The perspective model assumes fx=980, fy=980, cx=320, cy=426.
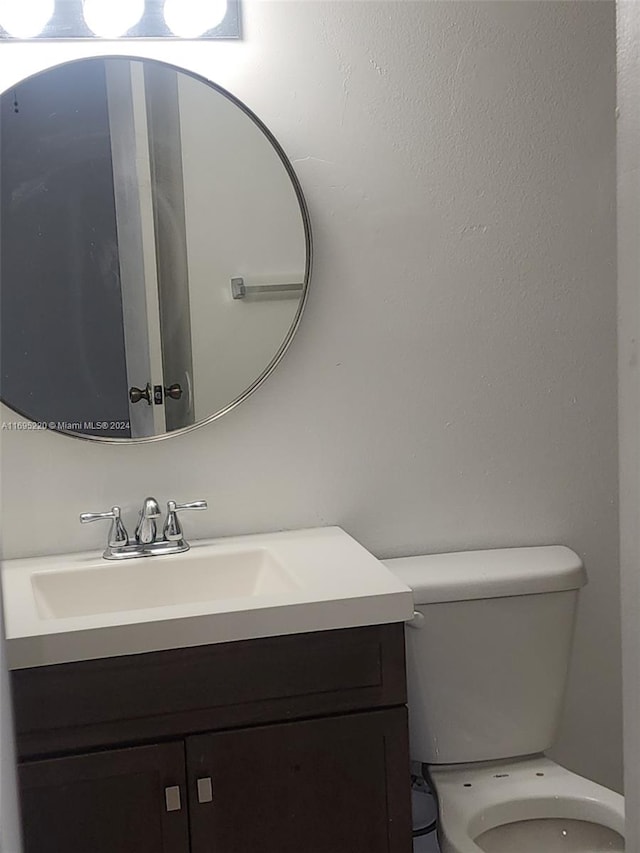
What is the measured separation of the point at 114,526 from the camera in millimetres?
1729

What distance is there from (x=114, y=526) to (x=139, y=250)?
49 centimetres

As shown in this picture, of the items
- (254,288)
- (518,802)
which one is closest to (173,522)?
(254,288)

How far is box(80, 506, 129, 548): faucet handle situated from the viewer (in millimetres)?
1716

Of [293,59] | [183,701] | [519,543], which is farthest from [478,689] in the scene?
[293,59]

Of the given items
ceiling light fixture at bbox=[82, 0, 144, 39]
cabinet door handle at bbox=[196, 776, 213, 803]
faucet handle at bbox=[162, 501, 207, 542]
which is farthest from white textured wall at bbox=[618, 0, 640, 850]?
ceiling light fixture at bbox=[82, 0, 144, 39]

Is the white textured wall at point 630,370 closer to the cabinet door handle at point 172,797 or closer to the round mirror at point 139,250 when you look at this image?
the cabinet door handle at point 172,797

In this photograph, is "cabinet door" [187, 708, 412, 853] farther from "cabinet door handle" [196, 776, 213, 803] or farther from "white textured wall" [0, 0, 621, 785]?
"white textured wall" [0, 0, 621, 785]

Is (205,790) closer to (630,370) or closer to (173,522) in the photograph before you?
(173,522)

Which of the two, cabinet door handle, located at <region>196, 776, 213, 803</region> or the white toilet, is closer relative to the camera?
cabinet door handle, located at <region>196, 776, 213, 803</region>

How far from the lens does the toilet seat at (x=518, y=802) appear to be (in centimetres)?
165

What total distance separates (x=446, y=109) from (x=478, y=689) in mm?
1084

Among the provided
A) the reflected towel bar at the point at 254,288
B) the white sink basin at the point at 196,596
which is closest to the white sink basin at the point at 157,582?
the white sink basin at the point at 196,596

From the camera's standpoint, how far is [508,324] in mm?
1947

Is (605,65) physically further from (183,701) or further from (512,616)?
(183,701)
